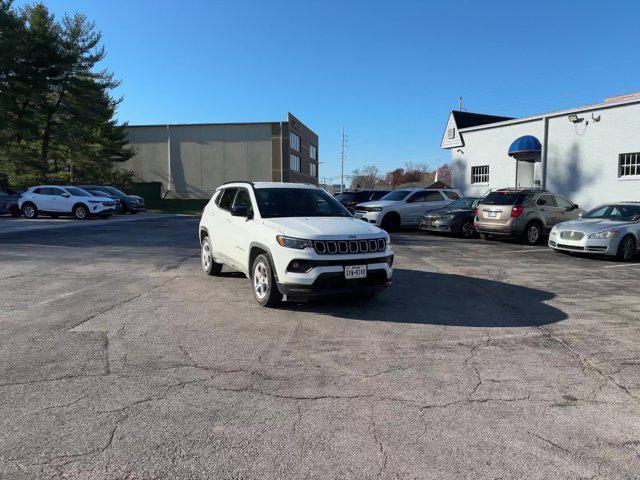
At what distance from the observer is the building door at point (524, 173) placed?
26.0 metres

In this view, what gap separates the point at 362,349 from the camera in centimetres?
504

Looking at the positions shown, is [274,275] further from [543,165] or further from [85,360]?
[543,165]

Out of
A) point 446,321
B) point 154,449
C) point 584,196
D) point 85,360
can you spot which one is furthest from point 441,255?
point 584,196

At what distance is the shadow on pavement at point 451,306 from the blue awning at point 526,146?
18.3 m

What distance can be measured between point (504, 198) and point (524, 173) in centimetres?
1203

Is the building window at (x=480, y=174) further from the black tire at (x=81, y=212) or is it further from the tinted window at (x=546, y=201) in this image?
the black tire at (x=81, y=212)

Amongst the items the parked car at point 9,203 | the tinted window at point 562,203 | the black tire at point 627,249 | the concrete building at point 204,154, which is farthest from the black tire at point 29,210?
the concrete building at point 204,154

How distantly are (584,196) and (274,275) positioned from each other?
21328 mm

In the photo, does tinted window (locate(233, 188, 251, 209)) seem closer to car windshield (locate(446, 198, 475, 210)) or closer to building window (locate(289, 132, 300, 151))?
car windshield (locate(446, 198, 475, 210))

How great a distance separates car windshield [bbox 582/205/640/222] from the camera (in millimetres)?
12459

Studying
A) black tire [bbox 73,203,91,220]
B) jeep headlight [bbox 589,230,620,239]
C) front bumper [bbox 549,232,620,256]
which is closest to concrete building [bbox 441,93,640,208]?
jeep headlight [bbox 589,230,620,239]

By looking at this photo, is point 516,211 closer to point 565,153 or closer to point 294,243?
point 294,243

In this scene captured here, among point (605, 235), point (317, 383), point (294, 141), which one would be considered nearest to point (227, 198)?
point (317, 383)

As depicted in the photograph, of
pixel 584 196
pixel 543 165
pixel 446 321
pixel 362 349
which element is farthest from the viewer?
pixel 543 165
